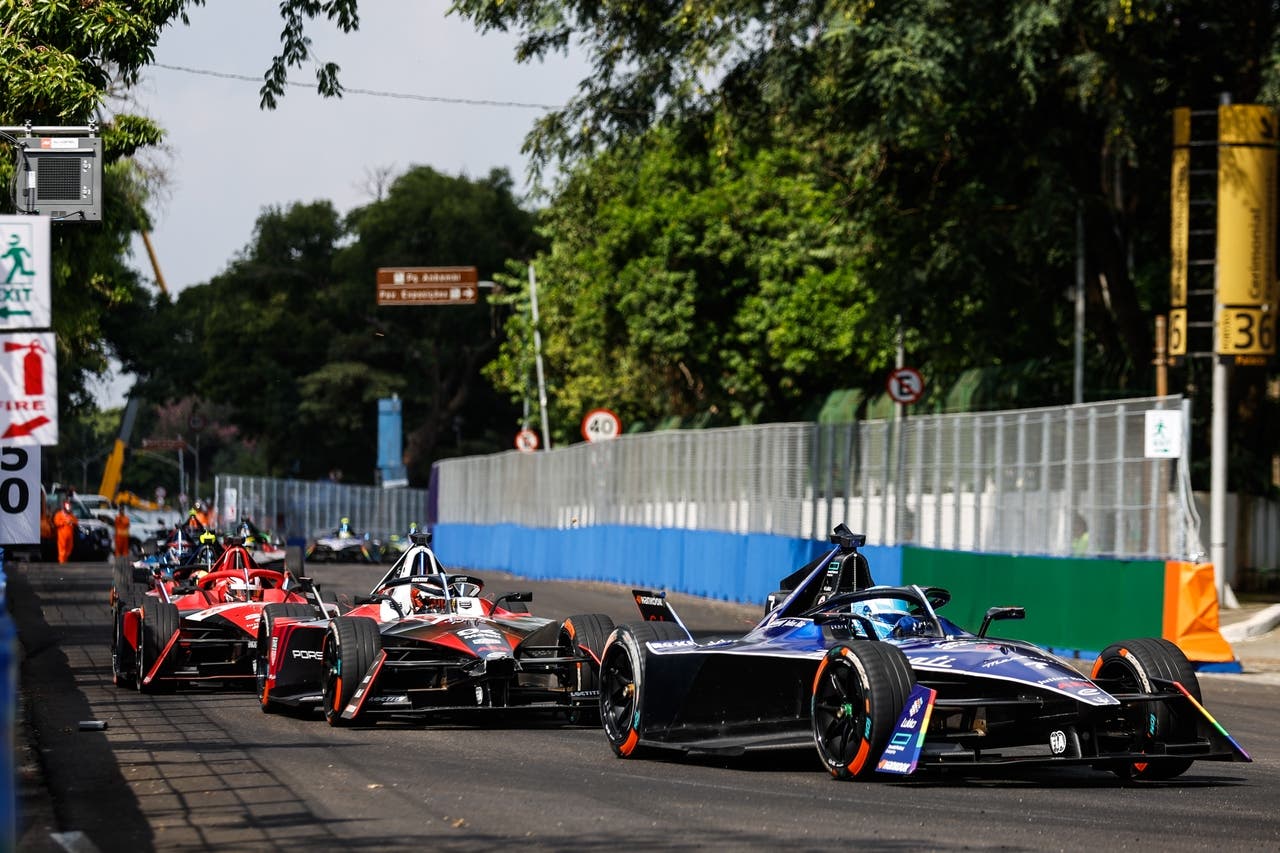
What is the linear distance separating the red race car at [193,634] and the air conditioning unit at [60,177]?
3.25 metres

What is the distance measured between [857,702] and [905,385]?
22.5 meters

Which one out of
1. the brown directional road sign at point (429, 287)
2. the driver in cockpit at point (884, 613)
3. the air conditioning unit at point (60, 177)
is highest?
the brown directional road sign at point (429, 287)

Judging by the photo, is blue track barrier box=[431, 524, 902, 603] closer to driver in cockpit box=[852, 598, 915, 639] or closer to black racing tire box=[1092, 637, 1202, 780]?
driver in cockpit box=[852, 598, 915, 639]

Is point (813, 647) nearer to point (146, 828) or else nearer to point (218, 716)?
point (146, 828)

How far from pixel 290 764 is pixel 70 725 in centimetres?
297

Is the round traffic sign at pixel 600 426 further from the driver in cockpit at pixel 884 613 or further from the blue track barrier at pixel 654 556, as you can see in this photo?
the driver in cockpit at pixel 884 613

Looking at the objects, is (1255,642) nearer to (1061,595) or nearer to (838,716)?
(1061,595)

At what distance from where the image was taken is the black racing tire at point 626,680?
462 inches

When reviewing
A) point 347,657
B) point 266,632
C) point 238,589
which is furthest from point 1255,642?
point 347,657

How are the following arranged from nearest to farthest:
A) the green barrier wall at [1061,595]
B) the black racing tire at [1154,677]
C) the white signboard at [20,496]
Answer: the black racing tire at [1154,677] < the white signboard at [20,496] < the green barrier wall at [1061,595]

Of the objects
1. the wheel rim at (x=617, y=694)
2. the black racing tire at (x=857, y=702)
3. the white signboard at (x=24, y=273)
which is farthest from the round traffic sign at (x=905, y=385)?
the black racing tire at (x=857, y=702)

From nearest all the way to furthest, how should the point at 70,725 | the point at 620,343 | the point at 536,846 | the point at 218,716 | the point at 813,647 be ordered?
the point at 536,846 < the point at 813,647 < the point at 70,725 < the point at 218,716 < the point at 620,343

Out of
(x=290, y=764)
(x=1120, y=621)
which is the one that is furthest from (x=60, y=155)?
(x=1120, y=621)

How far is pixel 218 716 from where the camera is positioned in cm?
1462
